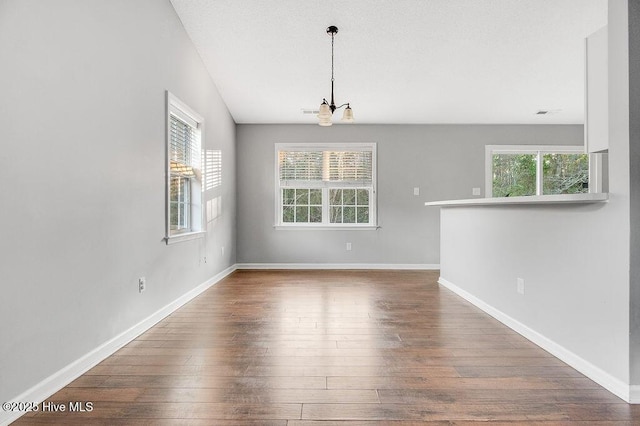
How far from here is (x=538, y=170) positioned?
580 cm

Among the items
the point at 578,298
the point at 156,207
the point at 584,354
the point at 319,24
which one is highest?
the point at 319,24

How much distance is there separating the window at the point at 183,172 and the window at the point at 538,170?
448 cm

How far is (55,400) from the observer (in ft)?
5.69

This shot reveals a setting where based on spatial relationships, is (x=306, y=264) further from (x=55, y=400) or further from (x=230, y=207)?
(x=55, y=400)

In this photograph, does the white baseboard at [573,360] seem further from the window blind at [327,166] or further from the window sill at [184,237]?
the window blind at [327,166]

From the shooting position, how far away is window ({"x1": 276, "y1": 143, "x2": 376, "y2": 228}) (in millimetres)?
5793

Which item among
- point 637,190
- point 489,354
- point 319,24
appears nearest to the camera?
point 637,190

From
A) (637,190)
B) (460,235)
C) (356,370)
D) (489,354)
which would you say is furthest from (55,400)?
(460,235)

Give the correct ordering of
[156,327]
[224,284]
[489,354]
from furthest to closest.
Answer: [224,284] → [156,327] → [489,354]

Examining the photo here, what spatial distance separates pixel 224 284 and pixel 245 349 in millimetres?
2281

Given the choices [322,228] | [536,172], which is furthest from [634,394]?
[536,172]

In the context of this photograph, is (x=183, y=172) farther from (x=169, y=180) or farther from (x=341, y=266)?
(x=341, y=266)

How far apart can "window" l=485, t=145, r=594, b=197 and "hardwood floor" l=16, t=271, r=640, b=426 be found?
11.2 ft

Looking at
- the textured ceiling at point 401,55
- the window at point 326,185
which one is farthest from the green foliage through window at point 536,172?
the window at point 326,185
